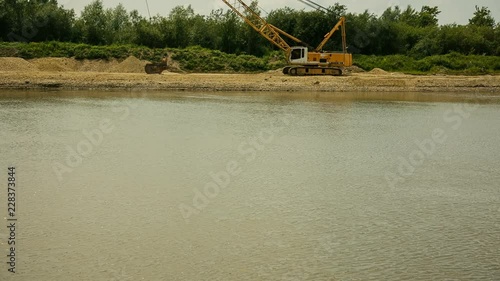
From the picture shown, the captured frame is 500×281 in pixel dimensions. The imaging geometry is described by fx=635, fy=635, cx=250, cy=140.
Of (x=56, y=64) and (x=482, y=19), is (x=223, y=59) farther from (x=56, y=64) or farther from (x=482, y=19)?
(x=482, y=19)

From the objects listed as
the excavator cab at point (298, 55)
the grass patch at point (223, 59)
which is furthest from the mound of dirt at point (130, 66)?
the excavator cab at point (298, 55)

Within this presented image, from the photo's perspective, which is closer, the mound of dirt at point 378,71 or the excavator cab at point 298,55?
the excavator cab at point 298,55

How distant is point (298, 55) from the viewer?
36000mm

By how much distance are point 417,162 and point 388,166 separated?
0.94 m

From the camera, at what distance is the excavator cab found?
35.9 m

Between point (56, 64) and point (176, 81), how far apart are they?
8.41m

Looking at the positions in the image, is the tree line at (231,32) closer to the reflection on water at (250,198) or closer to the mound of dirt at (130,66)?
the mound of dirt at (130,66)

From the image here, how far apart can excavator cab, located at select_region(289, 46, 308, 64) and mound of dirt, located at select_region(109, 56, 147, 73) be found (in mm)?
8626

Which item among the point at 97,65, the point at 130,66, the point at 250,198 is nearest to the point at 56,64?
the point at 97,65

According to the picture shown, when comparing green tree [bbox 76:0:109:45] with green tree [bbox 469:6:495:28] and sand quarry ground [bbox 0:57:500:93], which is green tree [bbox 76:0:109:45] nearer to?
sand quarry ground [bbox 0:57:500:93]

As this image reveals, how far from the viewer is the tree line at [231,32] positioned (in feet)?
150

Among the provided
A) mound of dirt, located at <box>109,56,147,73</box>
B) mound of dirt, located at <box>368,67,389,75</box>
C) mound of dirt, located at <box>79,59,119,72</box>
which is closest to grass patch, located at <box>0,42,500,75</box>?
mound of dirt, located at <box>79,59,119,72</box>

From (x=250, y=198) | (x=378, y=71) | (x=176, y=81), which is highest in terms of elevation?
(x=378, y=71)

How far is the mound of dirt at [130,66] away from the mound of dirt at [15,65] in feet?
16.0
